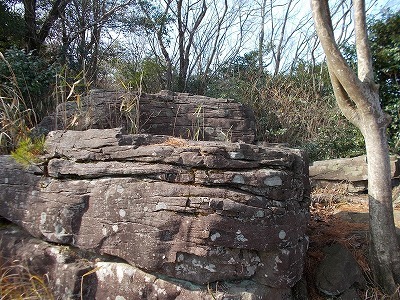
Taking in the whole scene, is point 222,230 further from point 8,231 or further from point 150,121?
point 150,121

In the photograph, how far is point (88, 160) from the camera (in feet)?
11.0

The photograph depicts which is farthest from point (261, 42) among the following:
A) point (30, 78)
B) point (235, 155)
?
point (235, 155)

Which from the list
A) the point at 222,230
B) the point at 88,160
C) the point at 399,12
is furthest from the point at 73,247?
the point at 399,12

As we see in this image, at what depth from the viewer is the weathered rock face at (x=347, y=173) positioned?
617cm

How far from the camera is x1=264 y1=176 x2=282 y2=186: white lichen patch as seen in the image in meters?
2.89

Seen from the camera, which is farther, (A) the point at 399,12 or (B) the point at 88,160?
(A) the point at 399,12

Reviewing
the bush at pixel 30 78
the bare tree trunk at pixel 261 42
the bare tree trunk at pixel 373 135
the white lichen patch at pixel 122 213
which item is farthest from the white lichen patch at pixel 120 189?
the bare tree trunk at pixel 261 42

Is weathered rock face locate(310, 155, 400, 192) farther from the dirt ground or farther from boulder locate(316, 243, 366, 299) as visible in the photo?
boulder locate(316, 243, 366, 299)

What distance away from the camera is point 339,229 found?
14.5 feet

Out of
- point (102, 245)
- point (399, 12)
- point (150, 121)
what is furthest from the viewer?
point (399, 12)

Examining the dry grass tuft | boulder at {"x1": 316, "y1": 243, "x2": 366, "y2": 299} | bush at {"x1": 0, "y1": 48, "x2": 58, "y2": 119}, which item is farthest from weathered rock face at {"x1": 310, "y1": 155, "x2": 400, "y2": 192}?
bush at {"x1": 0, "y1": 48, "x2": 58, "y2": 119}

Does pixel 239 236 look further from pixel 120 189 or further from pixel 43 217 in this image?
pixel 43 217

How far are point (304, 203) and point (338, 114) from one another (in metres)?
6.55

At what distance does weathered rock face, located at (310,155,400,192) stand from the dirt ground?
1.01ft
